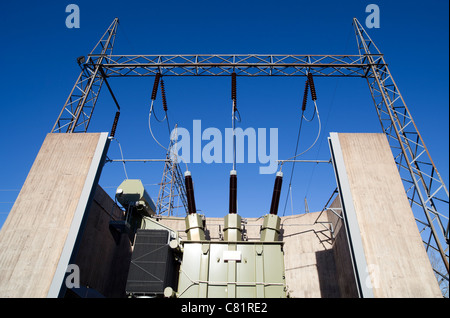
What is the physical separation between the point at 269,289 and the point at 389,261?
492cm

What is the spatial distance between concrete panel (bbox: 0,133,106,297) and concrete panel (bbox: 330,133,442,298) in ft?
34.3

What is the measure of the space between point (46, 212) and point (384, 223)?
12.6 metres

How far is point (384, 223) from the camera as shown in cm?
1047

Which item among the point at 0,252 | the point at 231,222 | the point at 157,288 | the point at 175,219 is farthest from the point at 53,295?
the point at 175,219

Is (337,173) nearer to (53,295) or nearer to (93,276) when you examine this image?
(53,295)

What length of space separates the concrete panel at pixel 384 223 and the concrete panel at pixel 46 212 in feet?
34.3

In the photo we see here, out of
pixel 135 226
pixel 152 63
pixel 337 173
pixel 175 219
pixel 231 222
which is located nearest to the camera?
pixel 337 173

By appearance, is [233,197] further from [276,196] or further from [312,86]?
[312,86]

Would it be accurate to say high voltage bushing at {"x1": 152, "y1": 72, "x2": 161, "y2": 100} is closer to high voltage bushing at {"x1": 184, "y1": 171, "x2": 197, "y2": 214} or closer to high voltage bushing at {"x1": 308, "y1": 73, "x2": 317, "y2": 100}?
high voltage bushing at {"x1": 184, "y1": 171, "x2": 197, "y2": 214}

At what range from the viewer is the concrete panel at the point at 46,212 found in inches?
368

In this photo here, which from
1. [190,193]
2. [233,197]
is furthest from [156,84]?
[233,197]

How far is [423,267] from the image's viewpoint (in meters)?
9.55

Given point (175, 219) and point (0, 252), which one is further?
point (175, 219)
